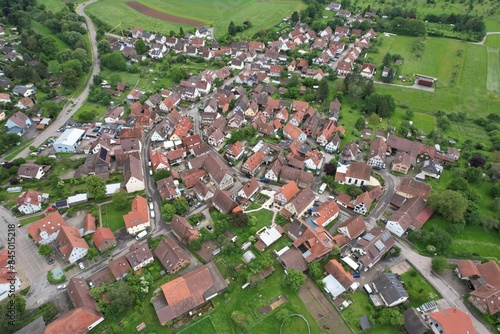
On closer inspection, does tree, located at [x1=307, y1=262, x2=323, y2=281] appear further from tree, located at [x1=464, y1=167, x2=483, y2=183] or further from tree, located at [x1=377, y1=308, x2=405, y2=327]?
tree, located at [x1=464, y1=167, x2=483, y2=183]

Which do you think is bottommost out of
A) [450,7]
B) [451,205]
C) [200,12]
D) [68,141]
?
[68,141]

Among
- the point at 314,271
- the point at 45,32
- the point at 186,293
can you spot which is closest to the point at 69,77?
the point at 45,32

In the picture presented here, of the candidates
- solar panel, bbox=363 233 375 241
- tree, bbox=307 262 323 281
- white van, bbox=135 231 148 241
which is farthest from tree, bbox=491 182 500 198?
white van, bbox=135 231 148 241

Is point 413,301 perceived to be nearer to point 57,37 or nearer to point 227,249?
point 227,249

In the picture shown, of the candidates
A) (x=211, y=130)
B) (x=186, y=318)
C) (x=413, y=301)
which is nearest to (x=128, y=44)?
(x=211, y=130)

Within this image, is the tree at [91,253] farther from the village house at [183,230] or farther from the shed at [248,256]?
the shed at [248,256]

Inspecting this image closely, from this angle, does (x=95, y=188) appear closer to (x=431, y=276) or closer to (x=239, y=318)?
(x=239, y=318)
